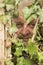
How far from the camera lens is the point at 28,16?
1986mm

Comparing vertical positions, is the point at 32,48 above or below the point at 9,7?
below

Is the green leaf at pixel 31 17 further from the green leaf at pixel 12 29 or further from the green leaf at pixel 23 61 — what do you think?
the green leaf at pixel 23 61

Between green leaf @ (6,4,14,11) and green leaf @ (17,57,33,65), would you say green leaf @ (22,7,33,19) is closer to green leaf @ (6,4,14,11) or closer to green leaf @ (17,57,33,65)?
green leaf @ (6,4,14,11)

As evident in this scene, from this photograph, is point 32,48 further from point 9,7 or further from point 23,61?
point 9,7

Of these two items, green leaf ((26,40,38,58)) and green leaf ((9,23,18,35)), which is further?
green leaf ((9,23,18,35))

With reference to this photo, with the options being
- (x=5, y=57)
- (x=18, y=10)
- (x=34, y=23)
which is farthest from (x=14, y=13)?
(x=5, y=57)

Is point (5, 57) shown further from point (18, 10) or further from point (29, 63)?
point (18, 10)

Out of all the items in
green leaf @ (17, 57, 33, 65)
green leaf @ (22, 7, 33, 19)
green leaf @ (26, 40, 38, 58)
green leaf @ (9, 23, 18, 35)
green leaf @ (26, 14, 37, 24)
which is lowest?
green leaf @ (17, 57, 33, 65)

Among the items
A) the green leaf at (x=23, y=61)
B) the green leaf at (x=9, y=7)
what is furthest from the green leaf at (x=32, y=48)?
the green leaf at (x=9, y=7)

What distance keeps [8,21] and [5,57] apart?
0.27 metres

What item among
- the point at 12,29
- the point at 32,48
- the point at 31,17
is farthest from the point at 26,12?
the point at 32,48

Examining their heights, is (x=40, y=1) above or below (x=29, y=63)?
above

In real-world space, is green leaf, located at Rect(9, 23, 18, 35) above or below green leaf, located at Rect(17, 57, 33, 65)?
above

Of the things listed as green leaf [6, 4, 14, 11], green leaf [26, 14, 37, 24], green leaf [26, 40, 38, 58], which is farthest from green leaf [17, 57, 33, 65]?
green leaf [6, 4, 14, 11]
